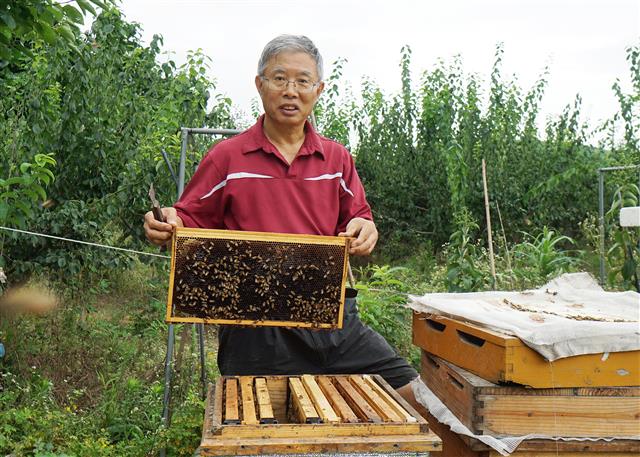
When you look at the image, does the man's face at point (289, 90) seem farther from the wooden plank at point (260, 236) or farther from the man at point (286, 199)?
the wooden plank at point (260, 236)

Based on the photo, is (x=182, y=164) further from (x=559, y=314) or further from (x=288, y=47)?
(x=559, y=314)

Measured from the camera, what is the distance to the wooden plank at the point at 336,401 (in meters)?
2.01

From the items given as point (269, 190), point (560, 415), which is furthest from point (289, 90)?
point (560, 415)

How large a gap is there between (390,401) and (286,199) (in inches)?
37.0

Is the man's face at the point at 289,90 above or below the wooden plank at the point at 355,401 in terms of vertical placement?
above

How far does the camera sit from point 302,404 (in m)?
2.13

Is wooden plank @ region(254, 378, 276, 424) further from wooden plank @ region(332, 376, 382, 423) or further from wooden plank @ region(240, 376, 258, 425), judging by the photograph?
wooden plank @ region(332, 376, 382, 423)

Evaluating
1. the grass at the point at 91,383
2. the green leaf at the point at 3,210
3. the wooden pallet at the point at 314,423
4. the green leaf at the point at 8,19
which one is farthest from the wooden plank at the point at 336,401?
the green leaf at the point at 3,210

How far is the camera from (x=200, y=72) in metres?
6.00

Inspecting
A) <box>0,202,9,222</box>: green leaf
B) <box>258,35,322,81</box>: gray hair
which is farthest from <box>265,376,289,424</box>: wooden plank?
<box>0,202,9,222</box>: green leaf

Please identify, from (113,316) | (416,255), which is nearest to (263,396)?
(113,316)

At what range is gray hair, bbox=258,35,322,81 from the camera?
277 cm

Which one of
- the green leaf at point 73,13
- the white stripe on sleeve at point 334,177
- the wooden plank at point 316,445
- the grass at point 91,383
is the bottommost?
the grass at point 91,383

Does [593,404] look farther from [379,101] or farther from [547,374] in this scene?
[379,101]
